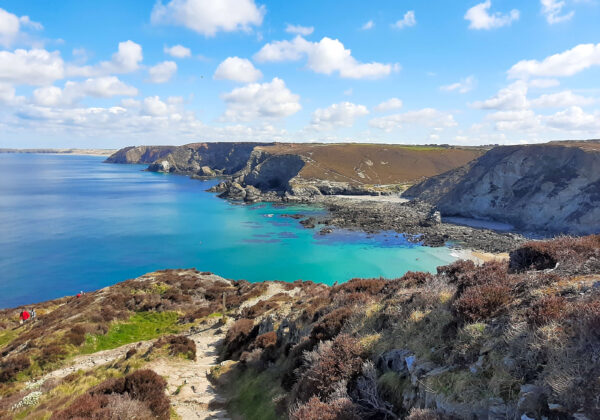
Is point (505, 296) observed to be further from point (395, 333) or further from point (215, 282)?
point (215, 282)

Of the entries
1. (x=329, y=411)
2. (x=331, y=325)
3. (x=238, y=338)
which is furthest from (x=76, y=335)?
(x=329, y=411)

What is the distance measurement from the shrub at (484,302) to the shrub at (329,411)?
2.91 metres

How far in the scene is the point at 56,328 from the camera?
20.5m

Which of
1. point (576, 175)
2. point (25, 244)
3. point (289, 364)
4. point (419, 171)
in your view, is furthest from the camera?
point (419, 171)

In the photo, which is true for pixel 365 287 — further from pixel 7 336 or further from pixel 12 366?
pixel 7 336

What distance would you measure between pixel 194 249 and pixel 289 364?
4773 centimetres

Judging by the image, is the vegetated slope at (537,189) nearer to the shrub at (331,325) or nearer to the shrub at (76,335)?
the shrub at (331,325)

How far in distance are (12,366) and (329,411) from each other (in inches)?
726

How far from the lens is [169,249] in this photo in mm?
54469

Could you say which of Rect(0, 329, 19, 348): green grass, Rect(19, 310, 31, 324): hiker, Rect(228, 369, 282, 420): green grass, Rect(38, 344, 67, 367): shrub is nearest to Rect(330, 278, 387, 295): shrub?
Rect(228, 369, 282, 420): green grass

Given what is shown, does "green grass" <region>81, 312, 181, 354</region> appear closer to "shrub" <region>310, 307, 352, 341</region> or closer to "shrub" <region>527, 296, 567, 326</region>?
"shrub" <region>310, 307, 352, 341</region>

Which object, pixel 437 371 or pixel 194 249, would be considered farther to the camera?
→ pixel 194 249

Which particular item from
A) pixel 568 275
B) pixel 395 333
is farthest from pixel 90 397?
pixel 568 275

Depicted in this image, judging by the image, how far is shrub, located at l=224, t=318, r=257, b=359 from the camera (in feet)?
53.9
